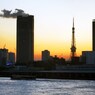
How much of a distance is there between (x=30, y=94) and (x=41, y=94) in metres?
2.46

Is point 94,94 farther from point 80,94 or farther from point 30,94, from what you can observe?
point 30,94

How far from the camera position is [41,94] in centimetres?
11181

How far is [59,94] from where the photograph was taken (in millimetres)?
110562

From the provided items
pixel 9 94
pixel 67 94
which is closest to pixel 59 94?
pixel 67 94

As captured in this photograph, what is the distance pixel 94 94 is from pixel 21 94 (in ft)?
52.8

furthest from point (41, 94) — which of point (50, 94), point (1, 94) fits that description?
point (1, 94)

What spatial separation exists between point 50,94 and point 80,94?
6763 millimetres

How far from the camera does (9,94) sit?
108875mm

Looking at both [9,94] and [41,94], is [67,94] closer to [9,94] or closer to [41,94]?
[41,94]

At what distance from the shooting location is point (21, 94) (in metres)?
110

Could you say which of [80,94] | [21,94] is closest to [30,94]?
[21,94]

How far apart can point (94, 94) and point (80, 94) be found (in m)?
3.07

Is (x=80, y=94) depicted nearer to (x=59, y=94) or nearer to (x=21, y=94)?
(x=59, y=94)

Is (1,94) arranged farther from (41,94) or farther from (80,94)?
(80,94)
